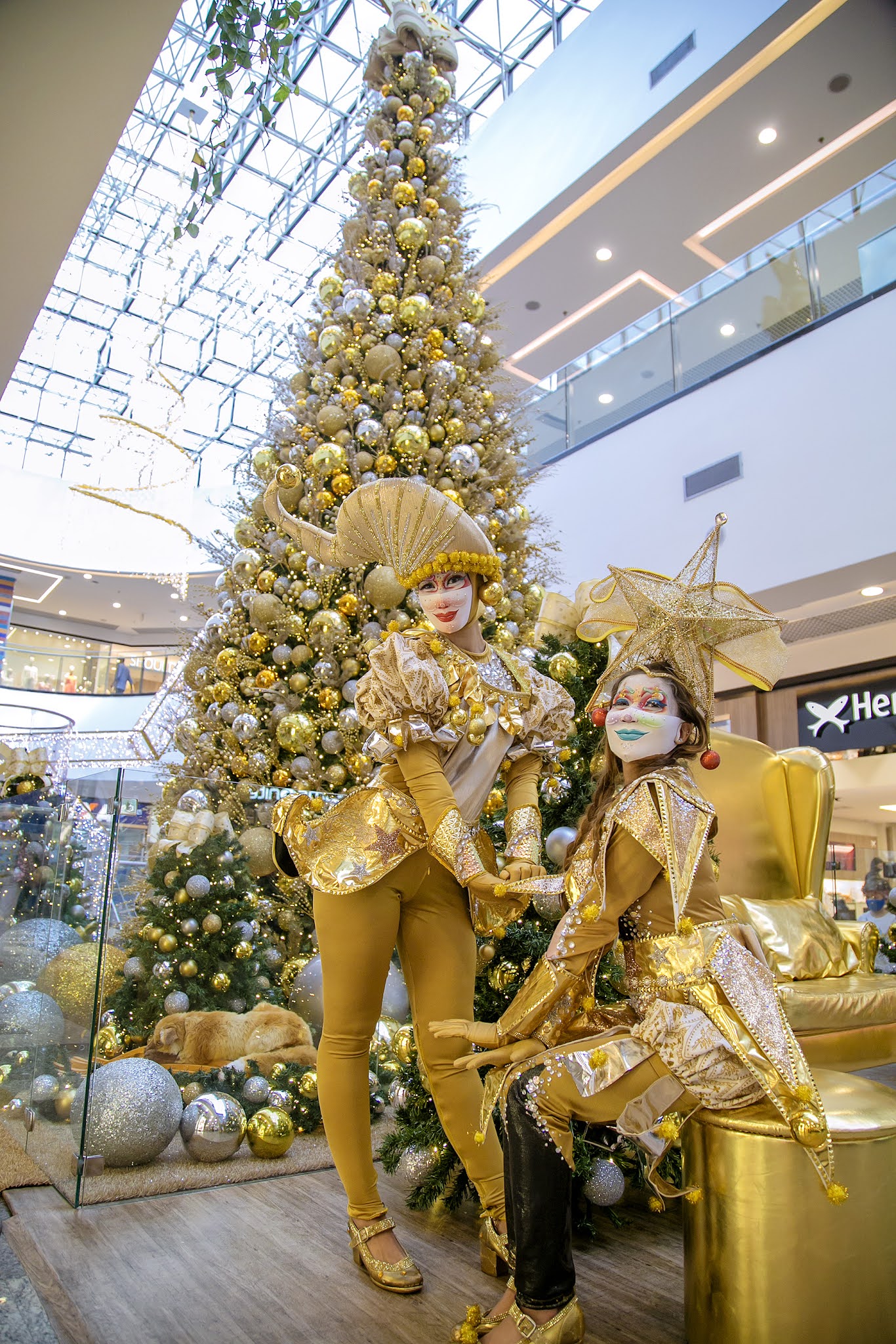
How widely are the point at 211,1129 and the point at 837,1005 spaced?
78.1 inches

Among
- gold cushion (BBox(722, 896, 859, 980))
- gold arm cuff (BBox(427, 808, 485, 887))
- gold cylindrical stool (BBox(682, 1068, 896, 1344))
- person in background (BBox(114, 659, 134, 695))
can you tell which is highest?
person in background (BBox(114, 659, 134, 695))

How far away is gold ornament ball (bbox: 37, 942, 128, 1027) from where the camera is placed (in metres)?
2.44

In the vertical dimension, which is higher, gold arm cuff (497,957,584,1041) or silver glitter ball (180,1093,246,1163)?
gold arm cuff (497,957,584,1041)

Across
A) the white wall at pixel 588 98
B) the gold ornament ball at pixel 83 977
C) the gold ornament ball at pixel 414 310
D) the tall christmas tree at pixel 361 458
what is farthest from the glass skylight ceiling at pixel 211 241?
the gold ornament ball at pixel 83 977

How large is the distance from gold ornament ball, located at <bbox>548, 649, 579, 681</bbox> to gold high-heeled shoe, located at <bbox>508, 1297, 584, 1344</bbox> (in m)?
1.79

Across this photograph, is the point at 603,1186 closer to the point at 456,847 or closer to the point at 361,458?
the point at 456,847

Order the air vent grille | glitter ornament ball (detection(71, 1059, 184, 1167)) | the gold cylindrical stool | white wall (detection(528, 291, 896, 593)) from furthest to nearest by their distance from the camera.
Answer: the air vent grille
white wall (detection(528, 291, 896, 593))
glitter ornament ball (detection(71, 1059, 184, 1167))
the gold cylindrical stool

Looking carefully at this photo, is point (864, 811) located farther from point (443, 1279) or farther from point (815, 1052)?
point (443, 1279)

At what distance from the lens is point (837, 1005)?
2.74 metres

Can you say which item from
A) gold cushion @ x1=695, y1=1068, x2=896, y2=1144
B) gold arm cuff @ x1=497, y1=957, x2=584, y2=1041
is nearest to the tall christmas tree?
gold arm cuff @ x1=497, y1=957, x2=584, y2=1041

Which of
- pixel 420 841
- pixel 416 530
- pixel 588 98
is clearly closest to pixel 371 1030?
pixel 420 841

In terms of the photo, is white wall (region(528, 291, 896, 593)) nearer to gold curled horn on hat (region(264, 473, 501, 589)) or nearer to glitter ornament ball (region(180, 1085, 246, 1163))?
gold curled horn on hat (region(264, 473, 501, 589))

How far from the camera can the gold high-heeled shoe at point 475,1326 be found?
5.20 feet

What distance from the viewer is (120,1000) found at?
2.49 metres
